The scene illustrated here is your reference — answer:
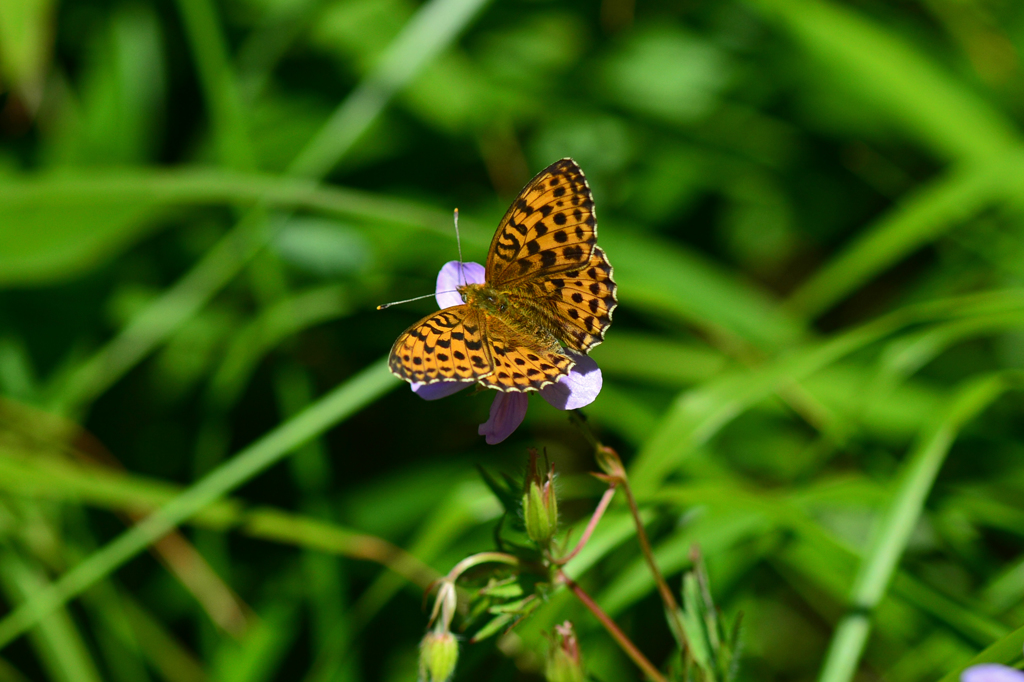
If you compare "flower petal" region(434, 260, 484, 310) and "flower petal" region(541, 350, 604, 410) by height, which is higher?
"flower petal" region(434, 260, 484, 310)

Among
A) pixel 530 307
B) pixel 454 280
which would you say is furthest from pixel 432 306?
pixel 530 307

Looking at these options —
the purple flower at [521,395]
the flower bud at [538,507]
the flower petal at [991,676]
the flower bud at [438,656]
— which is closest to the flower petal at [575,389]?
the purple flower at [521,395]

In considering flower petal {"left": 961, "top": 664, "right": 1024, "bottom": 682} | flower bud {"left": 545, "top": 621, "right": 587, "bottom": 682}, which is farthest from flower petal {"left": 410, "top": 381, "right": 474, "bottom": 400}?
flower petal {"left": 961, "top": 664, "right": 1024, "bottom": 682}

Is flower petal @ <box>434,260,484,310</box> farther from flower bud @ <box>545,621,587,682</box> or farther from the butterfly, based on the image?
flower bud @ <box>545,621,587,682</box>

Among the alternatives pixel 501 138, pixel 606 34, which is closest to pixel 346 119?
pixel 501 138

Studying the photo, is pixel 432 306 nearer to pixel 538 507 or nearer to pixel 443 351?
pixel 443 351

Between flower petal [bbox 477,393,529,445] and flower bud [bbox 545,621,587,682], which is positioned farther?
flower petal [bbox 477,393,529,445]

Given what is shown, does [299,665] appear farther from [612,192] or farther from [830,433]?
[612,192]
